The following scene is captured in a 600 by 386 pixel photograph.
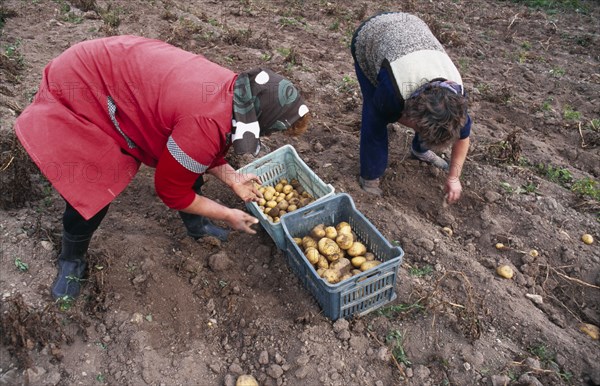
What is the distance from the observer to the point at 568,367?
224 cm

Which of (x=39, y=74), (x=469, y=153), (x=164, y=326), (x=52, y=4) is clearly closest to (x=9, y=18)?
(x=52, y=4)

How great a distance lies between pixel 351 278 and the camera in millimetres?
2119

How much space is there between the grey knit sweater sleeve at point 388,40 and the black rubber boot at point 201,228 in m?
1.32

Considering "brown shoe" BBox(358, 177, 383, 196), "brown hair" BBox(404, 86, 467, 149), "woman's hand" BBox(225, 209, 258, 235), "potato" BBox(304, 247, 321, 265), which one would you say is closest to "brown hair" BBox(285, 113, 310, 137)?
"woman's hand" BBox(225, 209, 258, 235)

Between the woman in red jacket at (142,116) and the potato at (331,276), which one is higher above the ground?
the woman in red jacket at (142,116)

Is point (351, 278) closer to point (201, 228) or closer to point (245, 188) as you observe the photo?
point (245, 188)

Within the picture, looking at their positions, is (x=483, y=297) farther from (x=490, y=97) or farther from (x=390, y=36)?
(x=490, y=97)

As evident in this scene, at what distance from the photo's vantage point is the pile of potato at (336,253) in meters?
2.41

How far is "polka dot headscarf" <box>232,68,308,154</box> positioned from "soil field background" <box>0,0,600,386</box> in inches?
41.9

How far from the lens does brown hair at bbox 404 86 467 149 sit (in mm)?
2152

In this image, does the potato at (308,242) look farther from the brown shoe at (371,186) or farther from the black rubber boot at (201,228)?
the brown shoe at (371,186)

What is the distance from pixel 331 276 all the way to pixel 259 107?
0.98 meters

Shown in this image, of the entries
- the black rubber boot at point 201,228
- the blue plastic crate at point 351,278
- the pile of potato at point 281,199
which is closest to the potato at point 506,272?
the blue plastic crate at point 351,278

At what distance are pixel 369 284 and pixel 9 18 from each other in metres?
5.26
